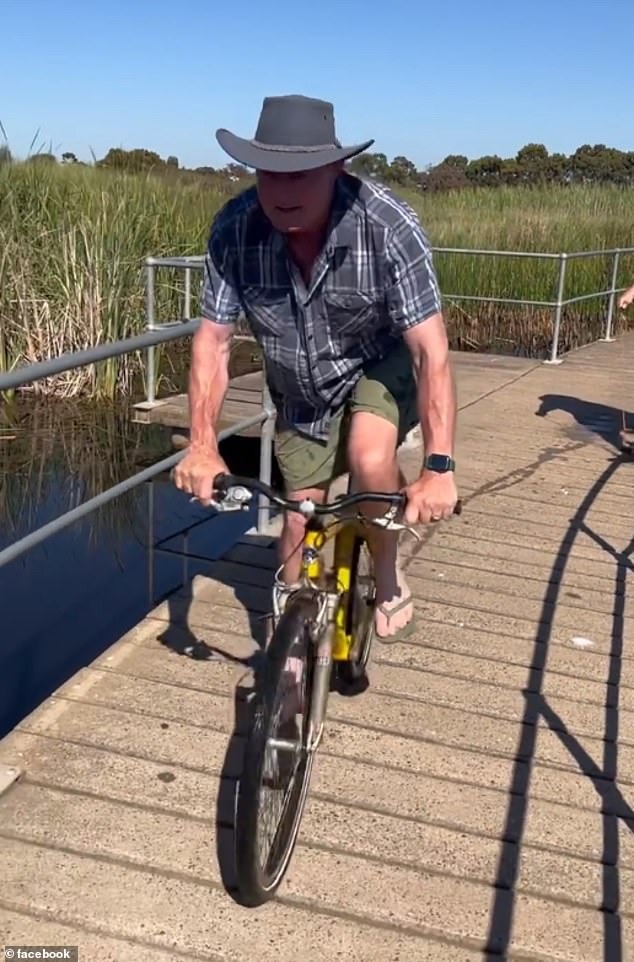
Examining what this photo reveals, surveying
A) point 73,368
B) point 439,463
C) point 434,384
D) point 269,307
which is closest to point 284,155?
point 269,307

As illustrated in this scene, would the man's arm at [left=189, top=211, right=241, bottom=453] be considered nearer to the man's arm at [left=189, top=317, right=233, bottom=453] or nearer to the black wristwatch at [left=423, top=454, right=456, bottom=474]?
the man's arm at [left=189, top=317, right=233, bottom=453]

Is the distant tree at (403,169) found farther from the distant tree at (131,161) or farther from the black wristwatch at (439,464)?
the black wristwatch at (439,464)

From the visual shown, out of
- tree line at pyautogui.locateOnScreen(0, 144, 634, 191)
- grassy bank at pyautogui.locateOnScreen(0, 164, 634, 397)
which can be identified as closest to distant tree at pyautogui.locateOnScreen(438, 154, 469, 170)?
tree line at pyautogui.locateOnScreen(0, 144, 634, 191)

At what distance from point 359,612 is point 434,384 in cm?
72

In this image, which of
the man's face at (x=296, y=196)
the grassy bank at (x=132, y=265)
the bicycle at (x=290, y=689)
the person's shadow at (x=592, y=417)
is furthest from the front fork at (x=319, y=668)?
the grassy bank at (x=132, y=265)

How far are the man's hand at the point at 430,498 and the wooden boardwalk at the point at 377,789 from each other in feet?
2.76

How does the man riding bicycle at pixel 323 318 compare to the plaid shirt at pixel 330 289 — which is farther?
the plaid shirt at pixel 330 289

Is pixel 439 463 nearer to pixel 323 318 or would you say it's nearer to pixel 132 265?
pixel 323 318

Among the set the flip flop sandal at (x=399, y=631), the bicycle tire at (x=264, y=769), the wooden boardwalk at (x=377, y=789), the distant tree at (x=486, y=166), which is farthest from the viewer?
the distant tree at (x=486, y=166)

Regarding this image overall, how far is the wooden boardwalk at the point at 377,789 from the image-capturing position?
2.34 meters

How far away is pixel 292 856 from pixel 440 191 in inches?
710

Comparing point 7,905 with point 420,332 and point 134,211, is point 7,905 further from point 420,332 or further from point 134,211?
point 134,211

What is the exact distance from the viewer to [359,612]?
2986 mm

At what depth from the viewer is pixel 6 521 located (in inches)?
265
